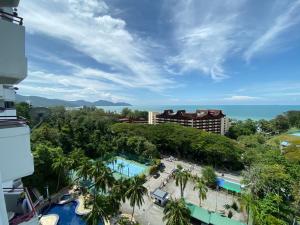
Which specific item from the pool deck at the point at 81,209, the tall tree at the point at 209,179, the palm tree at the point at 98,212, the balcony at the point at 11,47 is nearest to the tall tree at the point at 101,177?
the palm tree at the point at 98,212

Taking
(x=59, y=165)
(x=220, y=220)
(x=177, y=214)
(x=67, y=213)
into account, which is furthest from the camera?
(x=59, y=165)

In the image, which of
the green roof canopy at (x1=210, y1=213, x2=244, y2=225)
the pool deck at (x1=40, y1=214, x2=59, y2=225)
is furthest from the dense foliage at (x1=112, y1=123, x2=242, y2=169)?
the pool deck at (x1=40, y1=214, x2=59, y2=225)

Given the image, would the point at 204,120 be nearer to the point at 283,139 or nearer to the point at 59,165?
the point at 283,139

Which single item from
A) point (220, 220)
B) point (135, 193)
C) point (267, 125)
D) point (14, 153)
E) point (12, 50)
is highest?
point (12, 50)

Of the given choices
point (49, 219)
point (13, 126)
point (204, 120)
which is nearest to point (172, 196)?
point (49, 219)

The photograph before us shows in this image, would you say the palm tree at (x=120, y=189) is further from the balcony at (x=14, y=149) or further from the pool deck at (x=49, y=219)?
the balcony at (x=14, y=149)
